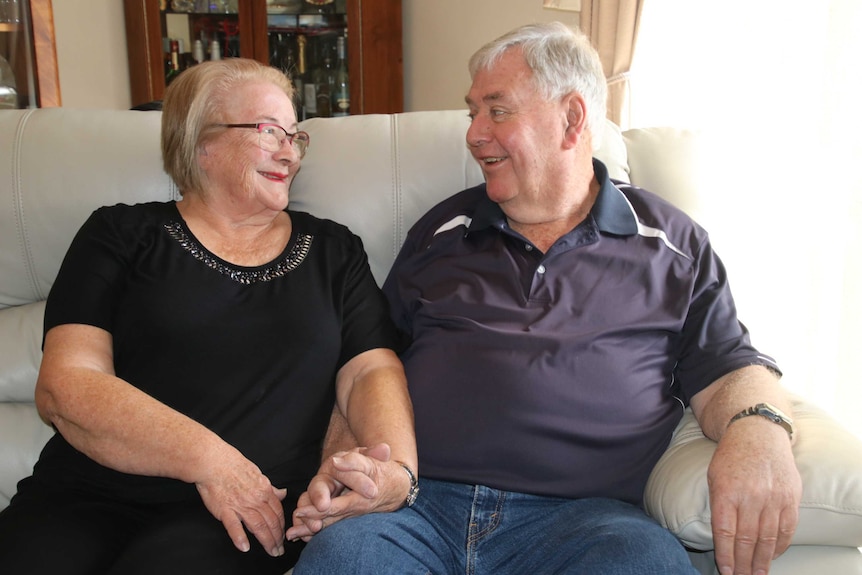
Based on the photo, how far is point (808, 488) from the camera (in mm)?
1213

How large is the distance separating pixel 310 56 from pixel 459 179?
2886mm

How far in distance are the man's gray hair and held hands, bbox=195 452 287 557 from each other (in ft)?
2.97

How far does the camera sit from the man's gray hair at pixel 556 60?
5.31 feet

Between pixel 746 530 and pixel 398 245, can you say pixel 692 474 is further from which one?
pixel 398 245

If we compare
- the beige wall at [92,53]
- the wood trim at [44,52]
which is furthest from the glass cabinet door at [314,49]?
the wood trim at [44,52]

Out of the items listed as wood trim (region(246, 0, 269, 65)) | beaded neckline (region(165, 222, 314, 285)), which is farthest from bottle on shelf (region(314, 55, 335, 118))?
beaded neckline (region(165, 222, 314, 285))

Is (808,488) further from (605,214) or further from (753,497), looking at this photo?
(605,214)

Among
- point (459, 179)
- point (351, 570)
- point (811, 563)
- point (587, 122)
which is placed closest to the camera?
point (351, 570)

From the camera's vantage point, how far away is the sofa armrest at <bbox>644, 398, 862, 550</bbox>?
1196 mm

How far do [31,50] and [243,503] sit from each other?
86.4 inches

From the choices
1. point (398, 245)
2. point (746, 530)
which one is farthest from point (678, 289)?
point (398, 245)

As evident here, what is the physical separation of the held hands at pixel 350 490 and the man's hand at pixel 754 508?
482 mm

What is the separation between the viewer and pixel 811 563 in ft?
4.04

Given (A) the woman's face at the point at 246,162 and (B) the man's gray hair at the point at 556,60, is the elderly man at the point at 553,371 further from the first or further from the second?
(A) the woman's face at the point at 246,162
